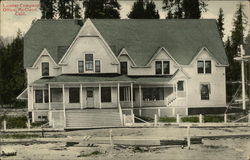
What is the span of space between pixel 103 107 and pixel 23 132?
33.5 ft

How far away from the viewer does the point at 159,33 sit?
48938 millimetres

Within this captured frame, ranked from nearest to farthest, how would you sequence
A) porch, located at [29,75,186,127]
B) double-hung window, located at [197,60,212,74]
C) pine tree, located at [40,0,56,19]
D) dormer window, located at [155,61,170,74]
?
porch, located at [29,75,186,127] < dormer window, located at [155,61,170,74] < double-hung window, located at [197,60,212,74] < pine tree, located at [40,0,56,19]

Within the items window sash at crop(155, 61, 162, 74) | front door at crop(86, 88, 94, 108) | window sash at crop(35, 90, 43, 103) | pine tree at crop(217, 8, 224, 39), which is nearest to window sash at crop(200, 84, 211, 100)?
window sash at crop(155, 61, 162, 74)

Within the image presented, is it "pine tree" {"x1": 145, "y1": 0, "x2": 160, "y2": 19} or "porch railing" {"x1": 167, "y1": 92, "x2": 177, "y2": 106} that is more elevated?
"pine tree" {"x1": 145, "y1": 0, "x2": 160, "y2": 19}

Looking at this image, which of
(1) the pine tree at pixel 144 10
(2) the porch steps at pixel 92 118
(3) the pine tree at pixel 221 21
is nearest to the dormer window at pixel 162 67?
(2) the porch steps at pixel 92 118

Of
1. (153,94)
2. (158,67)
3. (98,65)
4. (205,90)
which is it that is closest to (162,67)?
(158,67)

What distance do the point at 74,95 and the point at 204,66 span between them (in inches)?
490

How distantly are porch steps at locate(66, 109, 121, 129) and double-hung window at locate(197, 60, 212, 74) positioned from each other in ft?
34.6

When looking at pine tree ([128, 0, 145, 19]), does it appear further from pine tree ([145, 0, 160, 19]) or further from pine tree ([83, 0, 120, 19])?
pine tree ([83, 0, 120, 19])

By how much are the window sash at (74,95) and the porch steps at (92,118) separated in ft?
8.91

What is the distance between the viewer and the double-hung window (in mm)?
47656

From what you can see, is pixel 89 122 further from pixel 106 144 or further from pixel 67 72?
pixel 106 144

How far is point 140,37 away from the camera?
159ft

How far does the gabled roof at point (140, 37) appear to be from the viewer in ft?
154
